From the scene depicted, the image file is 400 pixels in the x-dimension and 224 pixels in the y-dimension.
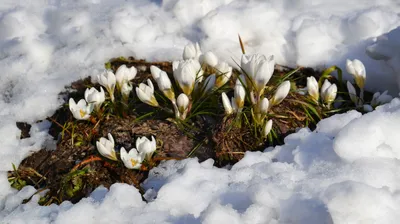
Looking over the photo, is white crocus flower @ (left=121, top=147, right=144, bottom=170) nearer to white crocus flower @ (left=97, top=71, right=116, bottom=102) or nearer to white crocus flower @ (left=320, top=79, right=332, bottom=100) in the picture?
white crocus flower @ (left=97, top=71, right=116, bottom=102)

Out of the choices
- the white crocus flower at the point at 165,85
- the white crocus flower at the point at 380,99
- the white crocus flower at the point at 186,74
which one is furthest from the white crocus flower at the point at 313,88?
the white crocus flower at the point at 165,85

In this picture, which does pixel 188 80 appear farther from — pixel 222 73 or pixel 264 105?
pixel 264 105

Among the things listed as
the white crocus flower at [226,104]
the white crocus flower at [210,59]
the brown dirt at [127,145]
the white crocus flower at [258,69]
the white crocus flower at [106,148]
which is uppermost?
the white crocus flower at [258,69]

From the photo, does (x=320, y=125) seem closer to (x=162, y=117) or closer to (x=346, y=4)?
(x=162, y=117)

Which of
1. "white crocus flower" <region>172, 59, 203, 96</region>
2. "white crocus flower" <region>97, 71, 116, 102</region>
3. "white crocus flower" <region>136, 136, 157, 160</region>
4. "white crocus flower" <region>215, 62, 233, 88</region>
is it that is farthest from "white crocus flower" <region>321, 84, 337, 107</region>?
"white crocus flower" <region>97, 71, 116, 102</region>

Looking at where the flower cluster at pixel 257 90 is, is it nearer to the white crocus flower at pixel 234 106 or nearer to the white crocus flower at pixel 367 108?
the white crocus flower at pixel 234 106

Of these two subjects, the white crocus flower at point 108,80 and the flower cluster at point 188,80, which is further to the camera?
the white crocus flower at point 108,80

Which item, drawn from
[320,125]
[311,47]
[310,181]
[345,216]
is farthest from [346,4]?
[345,216]
